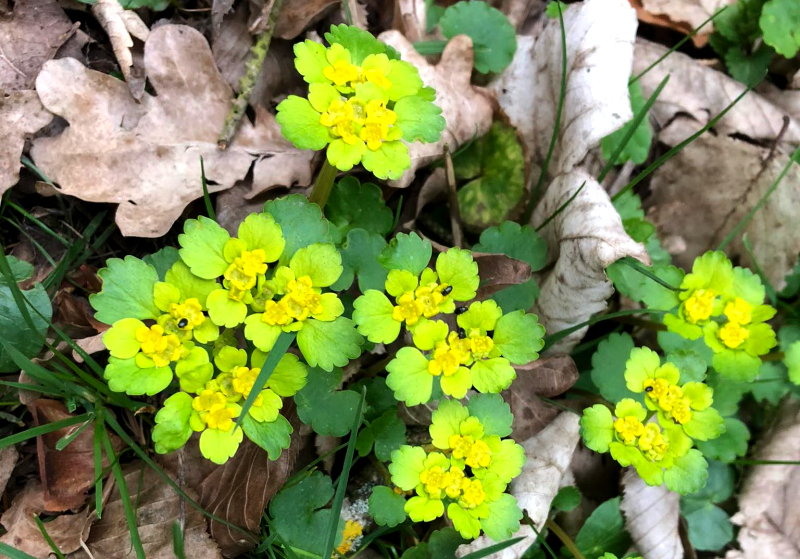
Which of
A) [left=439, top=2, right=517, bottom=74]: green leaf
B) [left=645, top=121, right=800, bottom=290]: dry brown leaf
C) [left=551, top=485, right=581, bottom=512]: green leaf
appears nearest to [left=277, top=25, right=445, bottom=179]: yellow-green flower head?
[left=439, top=2, right=517, bottom=74]: green leaf

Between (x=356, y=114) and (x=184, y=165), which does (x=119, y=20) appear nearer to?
(x=184, y=165)

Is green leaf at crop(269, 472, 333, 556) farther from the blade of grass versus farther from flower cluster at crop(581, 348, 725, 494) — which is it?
the blade of grass

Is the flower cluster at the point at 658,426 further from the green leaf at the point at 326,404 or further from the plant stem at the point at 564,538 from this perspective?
the green leaf at the point at 326,404

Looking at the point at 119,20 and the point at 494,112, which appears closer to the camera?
the point at 119,20

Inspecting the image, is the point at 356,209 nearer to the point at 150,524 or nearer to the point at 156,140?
the point at 156,140

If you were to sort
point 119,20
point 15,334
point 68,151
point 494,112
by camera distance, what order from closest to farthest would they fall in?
point 15,334 → point 68,151 → point 119,20 → point 494,112

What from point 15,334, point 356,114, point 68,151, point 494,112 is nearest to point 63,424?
point 15,334

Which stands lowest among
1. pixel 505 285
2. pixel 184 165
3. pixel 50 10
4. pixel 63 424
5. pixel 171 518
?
pixel 171 518
